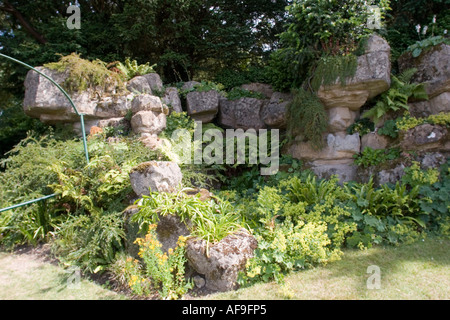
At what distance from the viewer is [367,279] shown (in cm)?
292

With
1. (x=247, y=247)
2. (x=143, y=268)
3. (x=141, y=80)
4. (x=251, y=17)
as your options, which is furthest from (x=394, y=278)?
(x=251, y=17)

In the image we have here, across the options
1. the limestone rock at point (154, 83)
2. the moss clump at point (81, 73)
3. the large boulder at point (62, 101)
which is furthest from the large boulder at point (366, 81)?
the moss clump at point (81, 73)

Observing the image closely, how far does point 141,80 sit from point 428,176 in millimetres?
6093

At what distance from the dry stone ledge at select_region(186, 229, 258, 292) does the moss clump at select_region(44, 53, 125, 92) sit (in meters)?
4.68

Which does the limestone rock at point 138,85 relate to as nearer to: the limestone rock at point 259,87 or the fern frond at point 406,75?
the limestone rock at point 259,87

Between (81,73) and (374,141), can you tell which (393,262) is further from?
(81,73)

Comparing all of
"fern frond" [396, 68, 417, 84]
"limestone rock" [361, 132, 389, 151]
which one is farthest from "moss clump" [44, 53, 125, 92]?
"fern frond" [396, 68, 417, 84]

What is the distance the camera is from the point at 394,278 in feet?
9.61

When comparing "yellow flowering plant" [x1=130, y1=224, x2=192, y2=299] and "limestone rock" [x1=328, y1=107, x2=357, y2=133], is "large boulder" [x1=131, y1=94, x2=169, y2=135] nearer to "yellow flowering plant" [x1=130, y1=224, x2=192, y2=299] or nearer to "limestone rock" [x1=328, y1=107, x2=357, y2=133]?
"yellow flowering plant" [x1=130, y1=224, x2=192, y2=299]

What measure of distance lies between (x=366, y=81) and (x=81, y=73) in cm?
588

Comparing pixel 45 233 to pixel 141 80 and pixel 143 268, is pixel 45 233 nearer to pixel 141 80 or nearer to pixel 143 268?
pixel 143 268

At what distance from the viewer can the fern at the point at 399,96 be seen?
5250 mm

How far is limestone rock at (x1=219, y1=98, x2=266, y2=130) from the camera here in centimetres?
655

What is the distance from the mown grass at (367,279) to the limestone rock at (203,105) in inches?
175
